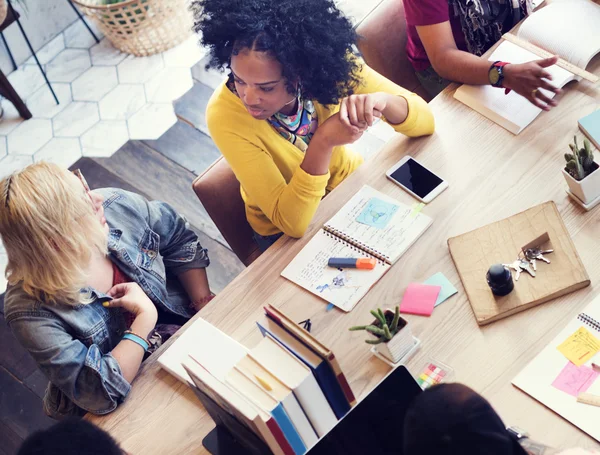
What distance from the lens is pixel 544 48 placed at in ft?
6.55

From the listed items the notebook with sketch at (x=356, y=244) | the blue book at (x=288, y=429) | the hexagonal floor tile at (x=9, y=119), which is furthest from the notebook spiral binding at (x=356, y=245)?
the hexagonal floor tile at (x=9, y=119)

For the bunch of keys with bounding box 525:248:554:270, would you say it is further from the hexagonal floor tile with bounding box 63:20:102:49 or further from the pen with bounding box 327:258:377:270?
the hexagonal floor tile with bounding box 63:20:102:49

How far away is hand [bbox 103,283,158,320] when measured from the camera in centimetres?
177

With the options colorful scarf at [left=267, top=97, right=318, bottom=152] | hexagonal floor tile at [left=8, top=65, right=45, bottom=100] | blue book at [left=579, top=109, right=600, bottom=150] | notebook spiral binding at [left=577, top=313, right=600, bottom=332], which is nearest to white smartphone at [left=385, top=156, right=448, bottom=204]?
colorful scarf at [left=267, top=97, right=318, bottom=152]

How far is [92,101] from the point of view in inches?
142

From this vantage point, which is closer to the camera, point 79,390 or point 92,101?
point 79,390

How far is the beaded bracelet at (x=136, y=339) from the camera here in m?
1.72

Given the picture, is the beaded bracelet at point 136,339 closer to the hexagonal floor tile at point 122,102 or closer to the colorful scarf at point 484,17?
the colorful scarf at point 484,17

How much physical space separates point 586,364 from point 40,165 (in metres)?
1.27

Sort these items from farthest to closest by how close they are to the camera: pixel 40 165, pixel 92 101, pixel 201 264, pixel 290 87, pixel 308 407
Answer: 1. pixel 92 101
2. pixel 201 264
3. pixel 290 87
4. pixel 40 165
5. pixel 308 407

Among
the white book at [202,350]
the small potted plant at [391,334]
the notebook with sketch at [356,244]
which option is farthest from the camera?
the notebook with sketch at [356,244]

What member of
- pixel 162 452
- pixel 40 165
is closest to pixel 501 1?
pixel 40 165

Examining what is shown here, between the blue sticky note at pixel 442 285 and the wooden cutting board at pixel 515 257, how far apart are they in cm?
3

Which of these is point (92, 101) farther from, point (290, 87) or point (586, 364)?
point (586, 364)
